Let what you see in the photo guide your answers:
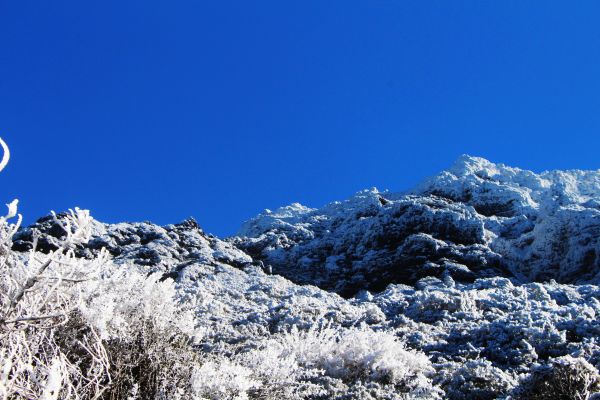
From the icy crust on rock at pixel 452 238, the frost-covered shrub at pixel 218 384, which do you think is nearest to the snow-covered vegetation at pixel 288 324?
the frost-covered shrub at pixel 218 384

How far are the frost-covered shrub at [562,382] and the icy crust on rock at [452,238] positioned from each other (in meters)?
15.2

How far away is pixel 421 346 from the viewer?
8344 millimetres

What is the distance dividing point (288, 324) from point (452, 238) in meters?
19.9

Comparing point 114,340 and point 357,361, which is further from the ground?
point 357,361

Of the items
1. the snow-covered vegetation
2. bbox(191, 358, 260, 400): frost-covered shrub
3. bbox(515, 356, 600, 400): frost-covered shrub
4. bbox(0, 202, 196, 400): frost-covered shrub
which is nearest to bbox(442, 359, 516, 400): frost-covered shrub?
the snow-covered vegetation

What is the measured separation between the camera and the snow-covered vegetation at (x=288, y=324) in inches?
150

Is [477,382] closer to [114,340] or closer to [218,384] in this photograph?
[218,384]

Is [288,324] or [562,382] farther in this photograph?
[288,324]

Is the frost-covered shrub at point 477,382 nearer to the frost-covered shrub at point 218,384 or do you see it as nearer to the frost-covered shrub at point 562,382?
the frost-covered shrub at point 562,382

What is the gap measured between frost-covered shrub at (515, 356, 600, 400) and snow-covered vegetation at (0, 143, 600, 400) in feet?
0.05

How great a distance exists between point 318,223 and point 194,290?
2591 centimetres

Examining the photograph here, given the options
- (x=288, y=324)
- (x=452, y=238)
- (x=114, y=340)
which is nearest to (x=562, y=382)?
(x=114, y=340)

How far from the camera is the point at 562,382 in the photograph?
5.95 metres

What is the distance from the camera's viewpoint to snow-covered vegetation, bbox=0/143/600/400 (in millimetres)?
3813
